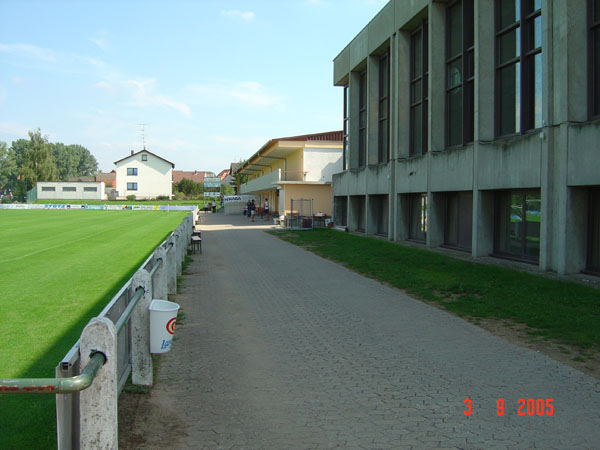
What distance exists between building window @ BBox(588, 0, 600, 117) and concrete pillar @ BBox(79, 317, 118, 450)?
12641 mm

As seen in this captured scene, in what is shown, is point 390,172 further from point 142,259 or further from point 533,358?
point 533,358

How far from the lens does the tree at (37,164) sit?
103m

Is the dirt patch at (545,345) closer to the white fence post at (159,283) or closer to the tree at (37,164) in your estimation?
the white fence post at (159,283)

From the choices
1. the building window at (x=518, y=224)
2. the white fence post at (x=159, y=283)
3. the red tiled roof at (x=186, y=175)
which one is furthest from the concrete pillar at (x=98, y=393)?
the red tiled roof at (x=186, y=175)

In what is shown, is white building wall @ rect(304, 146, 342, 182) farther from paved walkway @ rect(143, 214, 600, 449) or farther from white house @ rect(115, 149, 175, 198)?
white house @ rect(115, 149, 175, 198)

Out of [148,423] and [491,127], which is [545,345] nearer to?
[148,423]

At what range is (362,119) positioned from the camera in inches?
1230

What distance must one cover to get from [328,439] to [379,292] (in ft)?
24.2

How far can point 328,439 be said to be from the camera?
4.47 m

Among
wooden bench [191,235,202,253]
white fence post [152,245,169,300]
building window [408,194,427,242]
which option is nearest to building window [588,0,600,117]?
building window [408,194,427,242]

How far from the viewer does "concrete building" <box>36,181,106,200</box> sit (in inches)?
3868

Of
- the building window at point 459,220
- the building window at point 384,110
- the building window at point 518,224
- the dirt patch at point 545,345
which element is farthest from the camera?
the building window at point 384,110
